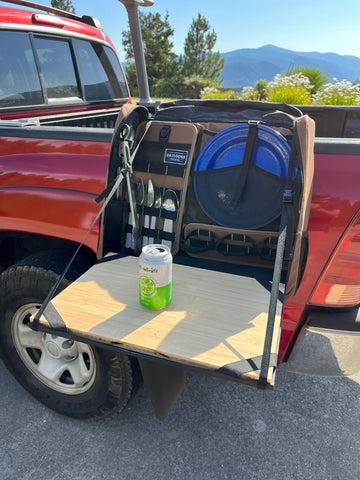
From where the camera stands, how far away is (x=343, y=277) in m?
1.54

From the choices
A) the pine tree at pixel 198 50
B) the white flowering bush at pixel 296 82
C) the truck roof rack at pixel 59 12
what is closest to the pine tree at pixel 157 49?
the pine tree at pixel 198 50

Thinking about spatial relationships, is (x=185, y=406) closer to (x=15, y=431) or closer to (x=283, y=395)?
(x=283, y=395)

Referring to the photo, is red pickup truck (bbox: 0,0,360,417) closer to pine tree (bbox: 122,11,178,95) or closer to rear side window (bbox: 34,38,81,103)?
rear side window (bbox: 34,38,81,103)

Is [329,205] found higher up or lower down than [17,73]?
lower down

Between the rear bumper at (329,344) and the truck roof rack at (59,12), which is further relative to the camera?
the truck roof rack at (59,12)

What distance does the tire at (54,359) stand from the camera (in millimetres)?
1837

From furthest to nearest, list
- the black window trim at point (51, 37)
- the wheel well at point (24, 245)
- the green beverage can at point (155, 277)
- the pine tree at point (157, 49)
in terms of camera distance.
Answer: the pine tree at point (157, 49) < the black window trim at point (51, 37) < the wheel well at point (24, 245) < the green beverage can at point (155, 277)

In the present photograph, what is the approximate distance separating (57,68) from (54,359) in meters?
2.40

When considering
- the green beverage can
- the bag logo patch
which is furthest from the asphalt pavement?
the bag logo patch

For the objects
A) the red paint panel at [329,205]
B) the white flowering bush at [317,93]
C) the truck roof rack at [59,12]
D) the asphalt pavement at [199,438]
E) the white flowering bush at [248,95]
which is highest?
the truck roof rack at [59,12]

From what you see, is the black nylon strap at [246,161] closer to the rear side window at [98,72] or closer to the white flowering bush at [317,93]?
the rear side window at [98,72]

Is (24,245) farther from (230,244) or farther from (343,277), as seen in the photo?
(343,277)

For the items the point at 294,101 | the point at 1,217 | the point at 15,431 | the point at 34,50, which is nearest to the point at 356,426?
the point at 15,431

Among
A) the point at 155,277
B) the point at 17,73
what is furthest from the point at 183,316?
the point at 17,73
